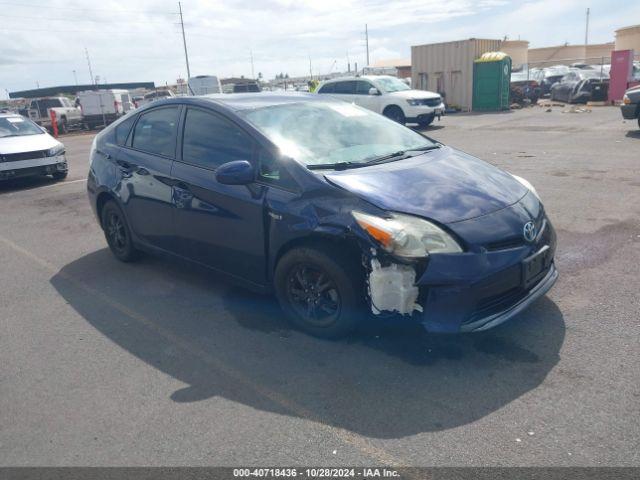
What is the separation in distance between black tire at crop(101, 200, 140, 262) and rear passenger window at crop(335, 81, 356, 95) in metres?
14.2

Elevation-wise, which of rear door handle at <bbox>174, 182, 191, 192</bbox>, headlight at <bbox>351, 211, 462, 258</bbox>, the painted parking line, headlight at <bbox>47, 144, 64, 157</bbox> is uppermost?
rear door handle at <bbox>174, 182, 191, 192</bbox>

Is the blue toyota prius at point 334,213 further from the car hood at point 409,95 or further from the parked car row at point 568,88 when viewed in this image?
the parked car row at point 568,88

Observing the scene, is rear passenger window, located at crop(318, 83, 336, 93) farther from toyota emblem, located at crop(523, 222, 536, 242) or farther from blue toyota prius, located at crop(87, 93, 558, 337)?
toyota emblem, located at crop(523, 222, 536, 242)

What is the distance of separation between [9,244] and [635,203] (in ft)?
25.9

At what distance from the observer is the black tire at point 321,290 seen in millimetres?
3508

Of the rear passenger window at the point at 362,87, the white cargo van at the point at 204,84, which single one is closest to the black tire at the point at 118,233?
the rear passenger window at the point at 362,87

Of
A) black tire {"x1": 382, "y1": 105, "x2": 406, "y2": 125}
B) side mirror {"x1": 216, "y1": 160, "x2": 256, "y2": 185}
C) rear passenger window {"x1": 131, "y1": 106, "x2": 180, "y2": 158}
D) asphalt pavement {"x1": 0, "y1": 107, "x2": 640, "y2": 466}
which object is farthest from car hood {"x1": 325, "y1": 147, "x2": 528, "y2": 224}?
black tire {"x1": 382, "y1": 105, "x2": 406, "y2": 125}

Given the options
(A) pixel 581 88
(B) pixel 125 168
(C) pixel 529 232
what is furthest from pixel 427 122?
(C) pixel 529 232

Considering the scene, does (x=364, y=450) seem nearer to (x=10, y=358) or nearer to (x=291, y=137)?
(x=291, y=137)

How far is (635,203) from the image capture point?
267 inches

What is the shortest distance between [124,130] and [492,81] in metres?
21.3

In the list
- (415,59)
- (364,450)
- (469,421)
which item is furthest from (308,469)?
(415,59)

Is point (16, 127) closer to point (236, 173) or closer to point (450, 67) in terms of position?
point (236, 173)

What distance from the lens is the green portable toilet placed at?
76.6 feet
